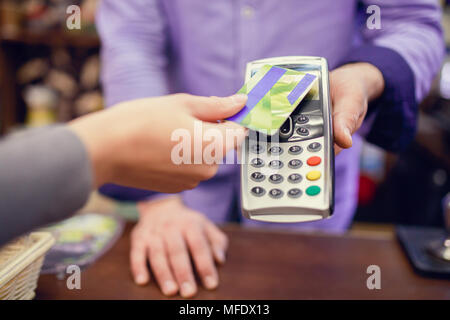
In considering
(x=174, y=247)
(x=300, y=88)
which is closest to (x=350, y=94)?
(x=300, y=88)

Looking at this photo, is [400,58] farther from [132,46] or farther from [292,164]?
[132,46]

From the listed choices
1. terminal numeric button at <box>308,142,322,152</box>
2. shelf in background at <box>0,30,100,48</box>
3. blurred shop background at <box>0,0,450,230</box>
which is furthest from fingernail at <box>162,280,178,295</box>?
shelf in background at <box>0,30,100,48</box>

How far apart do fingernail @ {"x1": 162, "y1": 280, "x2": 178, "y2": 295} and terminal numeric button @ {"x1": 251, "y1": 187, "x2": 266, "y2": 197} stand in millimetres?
185

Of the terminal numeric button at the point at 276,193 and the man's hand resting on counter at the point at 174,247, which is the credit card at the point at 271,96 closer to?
the terminal numeric button at the point at 276,193

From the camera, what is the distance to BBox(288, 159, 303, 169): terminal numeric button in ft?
1.03

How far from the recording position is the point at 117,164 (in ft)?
0.85

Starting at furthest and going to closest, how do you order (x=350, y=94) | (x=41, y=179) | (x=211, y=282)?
(x=211, y=282) < (x=350, y=94) < (x=41, y=179)

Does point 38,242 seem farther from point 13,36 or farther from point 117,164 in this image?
point 13,36

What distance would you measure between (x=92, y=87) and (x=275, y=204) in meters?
1.32

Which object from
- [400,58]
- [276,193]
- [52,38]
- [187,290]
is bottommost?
[187,290]

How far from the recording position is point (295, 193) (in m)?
0.31

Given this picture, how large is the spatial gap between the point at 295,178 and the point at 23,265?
27 centimetres

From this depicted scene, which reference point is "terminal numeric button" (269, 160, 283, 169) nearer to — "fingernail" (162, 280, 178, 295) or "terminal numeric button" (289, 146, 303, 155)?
"terminal numeric button" (289, 146, 303, 155)

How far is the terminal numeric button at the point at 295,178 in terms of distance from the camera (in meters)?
0.31
